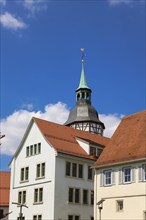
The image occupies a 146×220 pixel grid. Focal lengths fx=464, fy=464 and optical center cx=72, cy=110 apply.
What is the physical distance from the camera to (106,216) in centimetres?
4597

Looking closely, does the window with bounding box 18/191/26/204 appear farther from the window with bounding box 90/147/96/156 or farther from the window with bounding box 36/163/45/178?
the window with bounding box 90/147/96/156

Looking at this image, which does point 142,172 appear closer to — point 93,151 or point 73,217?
point 73,217

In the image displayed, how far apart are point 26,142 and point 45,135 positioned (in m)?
4.25

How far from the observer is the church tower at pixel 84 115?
97.6 meters

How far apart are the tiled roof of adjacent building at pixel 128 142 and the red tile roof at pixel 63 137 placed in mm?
7173

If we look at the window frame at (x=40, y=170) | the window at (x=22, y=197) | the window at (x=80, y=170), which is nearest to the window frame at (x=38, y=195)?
the window frame at (x=40, y=170)

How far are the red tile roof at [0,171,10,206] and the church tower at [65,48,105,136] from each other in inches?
1060

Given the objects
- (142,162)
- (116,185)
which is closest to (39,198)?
(116,185)

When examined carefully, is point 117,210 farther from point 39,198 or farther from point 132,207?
point 39,198

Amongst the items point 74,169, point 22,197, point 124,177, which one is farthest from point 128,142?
point 22,197

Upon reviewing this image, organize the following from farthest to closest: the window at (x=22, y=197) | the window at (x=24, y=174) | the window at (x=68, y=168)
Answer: the window at (x=24, y=174)
the window at (x=22, y=197)
the window at (x=68, y=168)

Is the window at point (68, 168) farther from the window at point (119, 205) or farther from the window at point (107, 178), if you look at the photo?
the window at point (119, 205)

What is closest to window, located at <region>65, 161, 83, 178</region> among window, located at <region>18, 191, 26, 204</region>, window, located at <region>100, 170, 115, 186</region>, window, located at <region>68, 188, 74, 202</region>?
window, located at <region>68, 188, 74, 202</region>

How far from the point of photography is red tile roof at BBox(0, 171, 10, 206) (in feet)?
224
